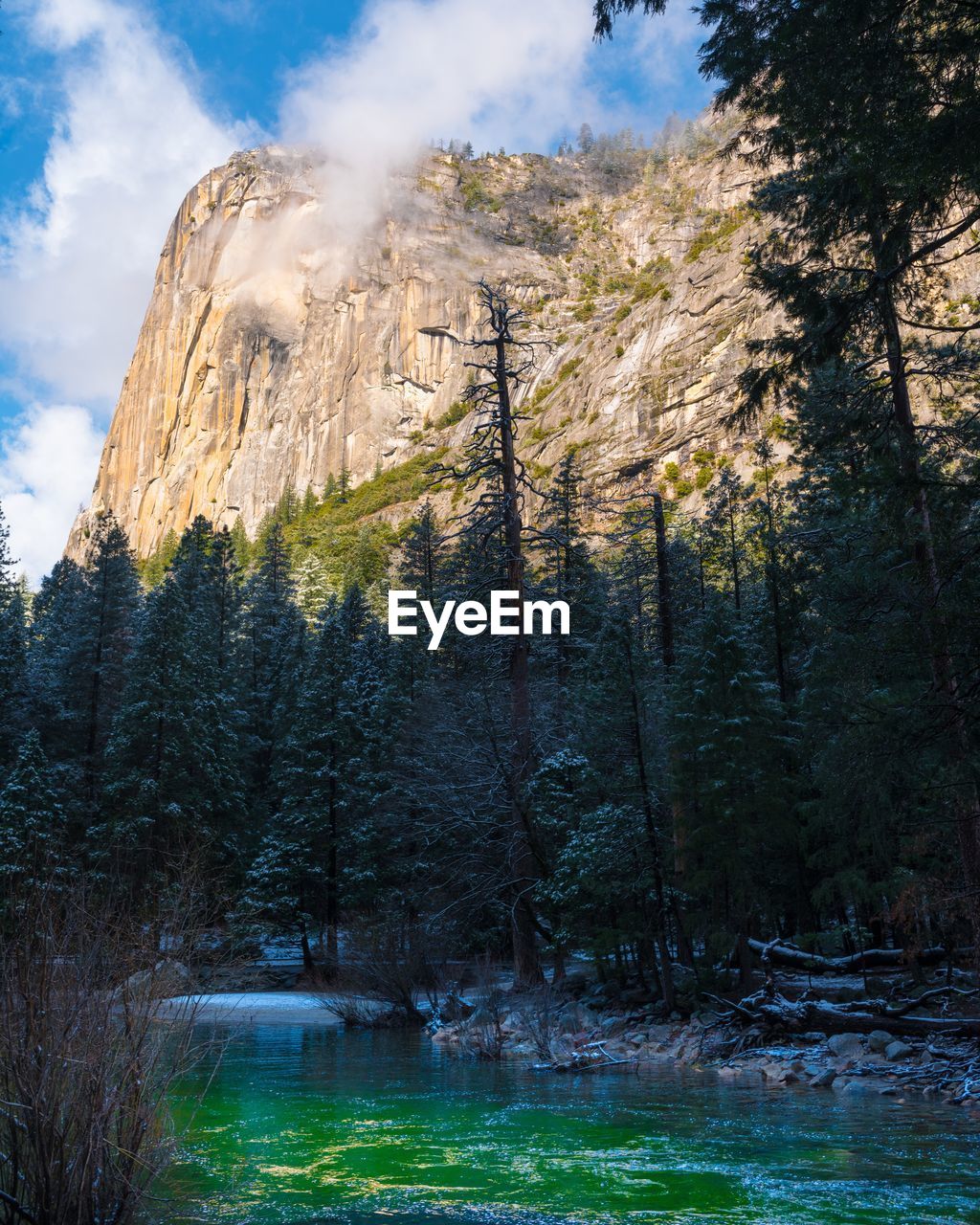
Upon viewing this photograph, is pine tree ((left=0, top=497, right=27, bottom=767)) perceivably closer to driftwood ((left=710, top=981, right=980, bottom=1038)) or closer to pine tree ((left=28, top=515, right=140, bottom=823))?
pine tree ((left=28, top=515, right=140, bottom=823))

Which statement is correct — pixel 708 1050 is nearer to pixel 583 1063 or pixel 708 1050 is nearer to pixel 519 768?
pixel 583 1063

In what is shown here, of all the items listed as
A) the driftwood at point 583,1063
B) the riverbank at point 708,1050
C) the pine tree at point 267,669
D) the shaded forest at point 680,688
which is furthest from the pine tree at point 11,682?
the driftwood at point 583,1063

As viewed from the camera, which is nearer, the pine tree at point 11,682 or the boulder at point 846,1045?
the boulder at point 846,1045

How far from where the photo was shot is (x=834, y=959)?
17.7 meters

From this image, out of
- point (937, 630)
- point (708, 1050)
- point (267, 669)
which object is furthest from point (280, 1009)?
point (267, 669)

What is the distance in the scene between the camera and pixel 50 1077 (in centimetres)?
434

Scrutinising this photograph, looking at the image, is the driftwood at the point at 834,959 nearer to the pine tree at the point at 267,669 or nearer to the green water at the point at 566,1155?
the green water at the point at 566,1155

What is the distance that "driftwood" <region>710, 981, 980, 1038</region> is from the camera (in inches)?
463

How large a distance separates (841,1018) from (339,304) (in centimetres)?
12064

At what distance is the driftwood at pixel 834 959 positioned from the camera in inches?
653

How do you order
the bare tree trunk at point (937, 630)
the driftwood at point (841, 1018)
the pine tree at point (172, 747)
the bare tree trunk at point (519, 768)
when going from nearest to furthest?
the bare tree trunk at point (937, 630) < the driftwood at point (841, 1018) < the bare tree trunk at point (519, 768) < the pine tree at point (172, 747)

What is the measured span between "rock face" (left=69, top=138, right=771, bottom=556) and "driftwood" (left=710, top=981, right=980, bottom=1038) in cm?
7513

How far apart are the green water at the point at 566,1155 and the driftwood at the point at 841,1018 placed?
1.82 metres

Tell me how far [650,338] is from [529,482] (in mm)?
55922
